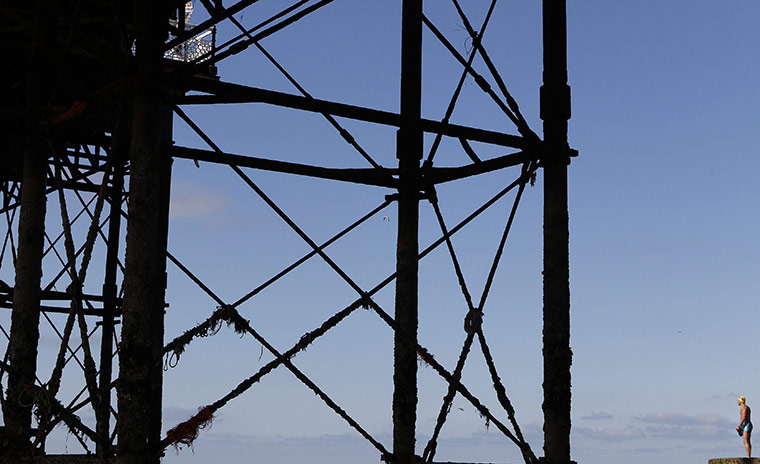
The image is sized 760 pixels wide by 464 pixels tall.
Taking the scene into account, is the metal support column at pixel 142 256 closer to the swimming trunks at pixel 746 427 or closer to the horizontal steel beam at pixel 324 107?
the horizontal steel beam at pixel 324 107

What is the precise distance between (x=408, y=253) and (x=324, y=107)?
8.44ft

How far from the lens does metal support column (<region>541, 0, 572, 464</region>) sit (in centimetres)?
1166

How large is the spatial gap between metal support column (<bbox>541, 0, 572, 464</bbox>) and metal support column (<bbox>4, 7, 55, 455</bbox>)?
6122 mm

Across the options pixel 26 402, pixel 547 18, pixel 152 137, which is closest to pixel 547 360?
pixel 547 18

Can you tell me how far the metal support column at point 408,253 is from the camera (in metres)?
13.5

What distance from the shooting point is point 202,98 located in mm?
13242

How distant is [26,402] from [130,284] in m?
4.63

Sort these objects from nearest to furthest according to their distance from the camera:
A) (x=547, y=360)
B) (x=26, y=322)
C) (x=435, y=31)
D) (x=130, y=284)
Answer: (x=130, y=284) → (x=547, y=360) → (x=435, y=31) → (x=26, y=322)

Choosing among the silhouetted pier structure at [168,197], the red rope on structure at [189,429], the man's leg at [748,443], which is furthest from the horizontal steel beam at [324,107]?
the man's leg at [748,443]

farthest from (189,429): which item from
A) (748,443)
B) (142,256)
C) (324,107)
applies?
(748,443)

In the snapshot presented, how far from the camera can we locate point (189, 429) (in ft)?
37.0

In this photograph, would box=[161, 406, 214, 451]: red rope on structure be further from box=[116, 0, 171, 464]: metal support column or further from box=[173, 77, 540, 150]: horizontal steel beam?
box=[173, 77, 540, 150]: horizontal steel beam

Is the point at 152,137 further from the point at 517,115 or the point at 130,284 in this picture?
the point at 517,115

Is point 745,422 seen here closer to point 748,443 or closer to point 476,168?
point 748,443
